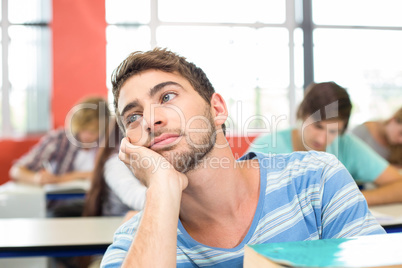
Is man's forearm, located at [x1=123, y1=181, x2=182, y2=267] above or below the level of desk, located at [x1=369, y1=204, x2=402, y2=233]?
above

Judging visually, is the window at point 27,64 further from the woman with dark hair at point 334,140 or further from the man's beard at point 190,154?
the man's beard at point 190,154

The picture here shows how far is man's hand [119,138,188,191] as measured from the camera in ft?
3.01

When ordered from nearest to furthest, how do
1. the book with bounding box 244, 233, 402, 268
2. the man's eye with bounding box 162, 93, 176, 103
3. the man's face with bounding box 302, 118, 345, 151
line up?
the book with bounding box 244, 233, 402, 268, the man's eye with bounding box 162, 93, 176, 103, the man's face with bounding box 302, 118, 345, 151

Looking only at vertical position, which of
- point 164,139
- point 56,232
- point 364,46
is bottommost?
point 56,232

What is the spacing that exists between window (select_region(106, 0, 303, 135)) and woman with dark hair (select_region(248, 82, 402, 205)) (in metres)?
3.02

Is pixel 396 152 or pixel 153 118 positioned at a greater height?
pixel 153 118

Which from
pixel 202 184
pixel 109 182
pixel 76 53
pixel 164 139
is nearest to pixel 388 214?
pixel 202 184

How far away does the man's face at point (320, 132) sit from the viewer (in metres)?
1.76

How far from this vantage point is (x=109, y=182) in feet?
6.48

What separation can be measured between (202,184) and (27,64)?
451 centimetres

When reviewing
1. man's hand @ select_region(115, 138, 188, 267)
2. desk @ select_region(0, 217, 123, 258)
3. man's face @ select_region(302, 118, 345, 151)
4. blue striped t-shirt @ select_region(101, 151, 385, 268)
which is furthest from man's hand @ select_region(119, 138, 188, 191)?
man's face @ select_region(302, 118, 345, 151)

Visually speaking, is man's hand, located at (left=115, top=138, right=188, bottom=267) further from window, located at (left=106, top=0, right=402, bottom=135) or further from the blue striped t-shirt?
window, located at (left=106, top=0, right=402, bottom=135)

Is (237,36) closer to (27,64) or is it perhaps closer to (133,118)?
(27,64)

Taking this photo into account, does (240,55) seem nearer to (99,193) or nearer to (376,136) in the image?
(376,136)
